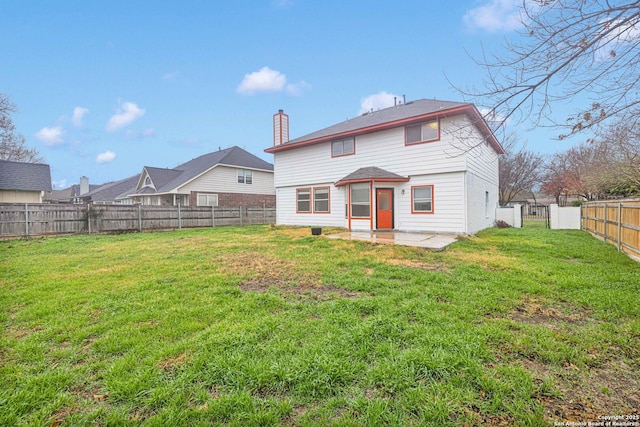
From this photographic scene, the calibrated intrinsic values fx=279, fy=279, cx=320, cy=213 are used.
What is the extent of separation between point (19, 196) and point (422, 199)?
25174 mm

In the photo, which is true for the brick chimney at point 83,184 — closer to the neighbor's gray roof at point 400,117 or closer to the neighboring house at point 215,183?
the neighboring house at point 215,183

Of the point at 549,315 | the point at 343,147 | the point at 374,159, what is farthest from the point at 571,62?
the point at 343,147

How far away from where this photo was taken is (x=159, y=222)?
15734mm

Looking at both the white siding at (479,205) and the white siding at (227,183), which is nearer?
the white siding at (479,205)

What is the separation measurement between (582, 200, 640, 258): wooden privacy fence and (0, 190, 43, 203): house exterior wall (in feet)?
97.6

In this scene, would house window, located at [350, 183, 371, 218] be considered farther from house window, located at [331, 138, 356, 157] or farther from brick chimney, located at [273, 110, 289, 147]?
brick chimney, located at [273, 110, 289, 147]

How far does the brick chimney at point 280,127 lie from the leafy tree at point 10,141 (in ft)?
56.4

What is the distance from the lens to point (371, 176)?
11.8 meters

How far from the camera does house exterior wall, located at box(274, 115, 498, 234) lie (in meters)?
10.7

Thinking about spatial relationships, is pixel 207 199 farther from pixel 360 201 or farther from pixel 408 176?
pixel 408 176

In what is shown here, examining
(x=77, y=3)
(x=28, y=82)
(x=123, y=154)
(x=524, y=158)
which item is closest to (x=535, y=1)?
(x=77, y=3)

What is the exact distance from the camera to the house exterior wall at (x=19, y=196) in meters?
17.9

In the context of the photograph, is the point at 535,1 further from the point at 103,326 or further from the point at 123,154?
the point at 123,154

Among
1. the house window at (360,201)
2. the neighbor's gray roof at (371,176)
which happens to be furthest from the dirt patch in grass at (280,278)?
the house window at (360,201)
